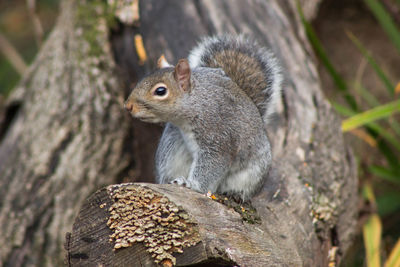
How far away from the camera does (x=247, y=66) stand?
7.65 ft

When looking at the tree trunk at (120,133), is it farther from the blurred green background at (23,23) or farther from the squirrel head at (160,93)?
the blurred green background at (23,23)

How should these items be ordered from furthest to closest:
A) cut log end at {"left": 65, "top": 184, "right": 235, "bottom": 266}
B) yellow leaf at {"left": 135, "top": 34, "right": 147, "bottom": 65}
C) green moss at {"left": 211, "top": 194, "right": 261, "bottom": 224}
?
yellow leaf at {"left": 135, "top": 34, "right": 147, "bottom": 65} → green moss at {"left": 211, "top": 194, "right": 261, "bottom": 224} → cut log end at {"left": 65, "top": 184, "right": 235, "bottom": 266}

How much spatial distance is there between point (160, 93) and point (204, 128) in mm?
236

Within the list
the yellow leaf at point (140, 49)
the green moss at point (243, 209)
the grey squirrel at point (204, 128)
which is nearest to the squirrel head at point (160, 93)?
the grey squirrel at point (204, 128)

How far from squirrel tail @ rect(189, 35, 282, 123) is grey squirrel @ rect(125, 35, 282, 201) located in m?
0.05

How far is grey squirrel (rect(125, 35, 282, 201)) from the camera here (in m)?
1.88

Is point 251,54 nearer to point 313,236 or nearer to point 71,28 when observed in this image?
point 313,236

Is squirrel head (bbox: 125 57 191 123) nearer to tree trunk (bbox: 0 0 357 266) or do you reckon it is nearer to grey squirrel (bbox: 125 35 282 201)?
grey squirrel (bbox: 125 35 282 201)

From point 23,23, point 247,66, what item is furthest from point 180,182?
point 23,23

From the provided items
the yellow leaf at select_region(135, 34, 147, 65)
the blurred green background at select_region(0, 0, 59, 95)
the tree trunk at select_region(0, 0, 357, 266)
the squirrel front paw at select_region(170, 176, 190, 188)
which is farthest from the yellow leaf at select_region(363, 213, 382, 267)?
the blurred green background at select_region(0, 0, 59, 95)

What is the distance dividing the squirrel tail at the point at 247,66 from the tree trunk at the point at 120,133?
0.28m

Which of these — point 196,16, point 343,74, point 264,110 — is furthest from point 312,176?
point 343,74

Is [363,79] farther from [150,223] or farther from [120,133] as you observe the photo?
[150,223]

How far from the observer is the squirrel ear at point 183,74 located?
1.87 meters
